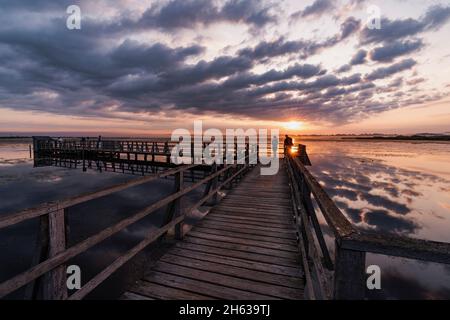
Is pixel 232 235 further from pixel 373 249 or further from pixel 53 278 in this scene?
pixel 373 249

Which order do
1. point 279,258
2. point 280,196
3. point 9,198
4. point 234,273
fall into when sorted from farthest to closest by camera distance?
point 9,198 → point 280,196 → point 279,258 → point 234,273

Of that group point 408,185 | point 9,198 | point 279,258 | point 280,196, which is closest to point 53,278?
point 279,258

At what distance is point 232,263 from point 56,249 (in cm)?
243

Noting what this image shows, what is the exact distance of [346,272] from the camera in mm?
1459

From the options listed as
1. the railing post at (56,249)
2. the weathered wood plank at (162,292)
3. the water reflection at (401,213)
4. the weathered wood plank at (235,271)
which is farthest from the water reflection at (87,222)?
the water reflection at (401,213)

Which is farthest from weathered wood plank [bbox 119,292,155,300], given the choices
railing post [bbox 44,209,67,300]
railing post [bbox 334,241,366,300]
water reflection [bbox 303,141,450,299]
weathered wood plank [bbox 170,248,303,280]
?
water reflection [bbox 303,141,450,299]

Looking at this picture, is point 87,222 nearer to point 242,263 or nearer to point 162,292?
point 162,292

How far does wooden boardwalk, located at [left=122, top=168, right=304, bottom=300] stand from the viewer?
2.98m

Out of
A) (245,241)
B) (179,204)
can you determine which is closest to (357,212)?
(245,241)

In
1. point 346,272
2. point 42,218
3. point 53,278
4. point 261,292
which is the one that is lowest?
point 261,292

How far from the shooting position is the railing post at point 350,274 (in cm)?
143

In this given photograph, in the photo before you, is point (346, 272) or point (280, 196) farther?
point (280, 196)

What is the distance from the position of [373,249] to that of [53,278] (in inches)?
101

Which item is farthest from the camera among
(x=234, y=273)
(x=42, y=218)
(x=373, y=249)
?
(x=234, y=273)
